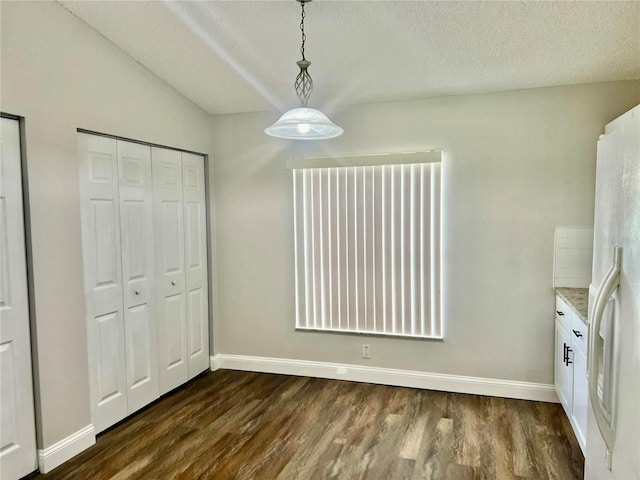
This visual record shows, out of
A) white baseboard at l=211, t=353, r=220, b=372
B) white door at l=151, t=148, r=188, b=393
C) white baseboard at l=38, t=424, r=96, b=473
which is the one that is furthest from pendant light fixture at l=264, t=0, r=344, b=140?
white baseboard at l=211, t=353, r=220, b=372

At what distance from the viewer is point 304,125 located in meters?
2.29

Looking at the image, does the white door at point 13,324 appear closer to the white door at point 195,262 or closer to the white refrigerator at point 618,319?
the white door at point 195,262

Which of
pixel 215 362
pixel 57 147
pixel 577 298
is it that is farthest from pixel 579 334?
pixel 57 147

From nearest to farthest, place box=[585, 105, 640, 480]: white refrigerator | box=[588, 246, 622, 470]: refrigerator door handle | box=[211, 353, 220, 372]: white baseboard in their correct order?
1. box=[585, 105, 640, 480]: white refrigerator
2. box=[588, 246, 622, 470]: refrigerator door handle
3. box=[211, 353, 220, 372]: white baseboard

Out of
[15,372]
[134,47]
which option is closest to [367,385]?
[15,372]

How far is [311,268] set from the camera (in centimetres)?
391

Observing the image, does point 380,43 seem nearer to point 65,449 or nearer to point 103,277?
point 103,277

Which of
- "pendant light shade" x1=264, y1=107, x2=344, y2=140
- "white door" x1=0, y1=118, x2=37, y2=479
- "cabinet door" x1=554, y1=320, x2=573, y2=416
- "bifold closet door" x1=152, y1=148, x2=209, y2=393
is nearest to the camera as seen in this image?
"pendant light shade" x1=264, y1=107, x2=344, y2=140

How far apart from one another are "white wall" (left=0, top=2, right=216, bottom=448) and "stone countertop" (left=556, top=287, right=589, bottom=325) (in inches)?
116

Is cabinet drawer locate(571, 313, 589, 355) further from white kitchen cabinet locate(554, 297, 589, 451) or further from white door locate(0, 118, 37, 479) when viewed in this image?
white door locate(0, 118, 37, 479)

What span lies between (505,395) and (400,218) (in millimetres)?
1611

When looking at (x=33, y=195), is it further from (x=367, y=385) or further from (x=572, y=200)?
(x=572, y=200)

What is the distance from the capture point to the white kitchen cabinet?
7.89 ft

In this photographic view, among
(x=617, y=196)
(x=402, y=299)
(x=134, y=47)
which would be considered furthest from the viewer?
(x=402, y=299)
